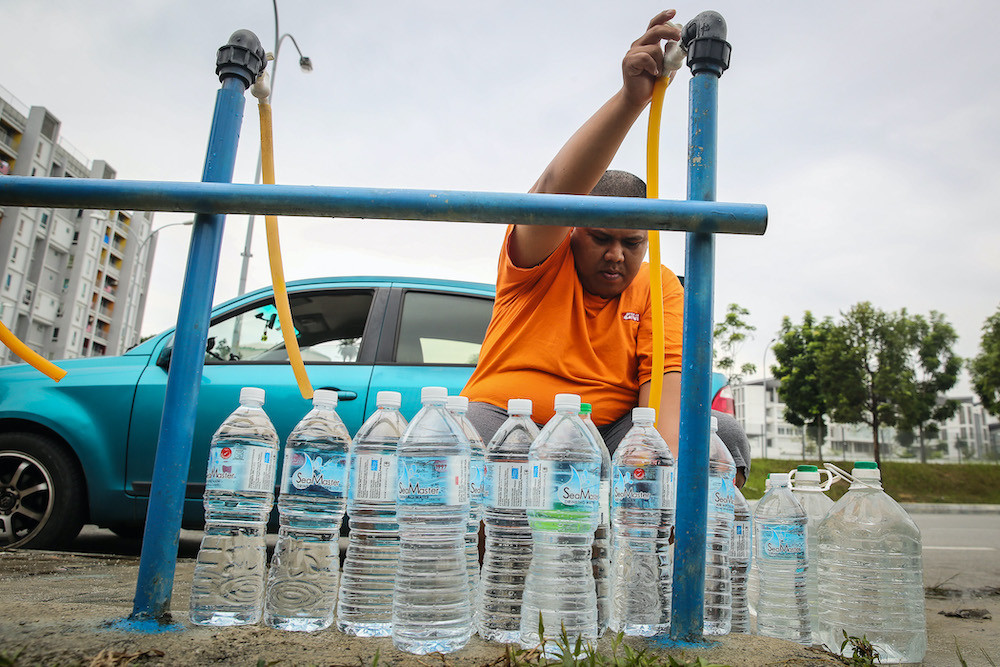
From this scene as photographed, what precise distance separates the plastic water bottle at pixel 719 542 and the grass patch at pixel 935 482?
1714cm

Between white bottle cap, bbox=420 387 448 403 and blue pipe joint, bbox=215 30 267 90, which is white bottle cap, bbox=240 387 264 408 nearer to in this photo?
white bottle cap, bbox=420 387 448 403

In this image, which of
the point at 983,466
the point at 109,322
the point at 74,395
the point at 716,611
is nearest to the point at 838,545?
the point at 716,611

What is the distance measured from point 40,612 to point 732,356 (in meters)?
33.9

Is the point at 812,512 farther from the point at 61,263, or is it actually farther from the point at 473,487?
the point at 61,263

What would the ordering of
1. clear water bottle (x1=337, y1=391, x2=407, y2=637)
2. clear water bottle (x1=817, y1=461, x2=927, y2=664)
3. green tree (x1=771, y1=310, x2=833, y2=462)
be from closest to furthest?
clear water bottle (x1=337, y1=391, x2=407, y2=637) → clear water bottle (x1=817, y1=461, x2=927, y2=664) → green tree (x1=771, y1=310, x2=833, y2=462)

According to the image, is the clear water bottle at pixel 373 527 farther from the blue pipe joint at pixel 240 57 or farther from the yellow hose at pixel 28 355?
the blue pipe joint at pixel 240 57

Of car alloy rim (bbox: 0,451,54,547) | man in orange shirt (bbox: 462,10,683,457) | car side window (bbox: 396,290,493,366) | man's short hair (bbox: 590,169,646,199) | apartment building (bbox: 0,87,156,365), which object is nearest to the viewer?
man in orange shirt (bbox: 462,10,683,457)

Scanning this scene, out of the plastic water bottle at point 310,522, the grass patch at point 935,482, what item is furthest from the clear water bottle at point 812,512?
the grass patch at point 935,482

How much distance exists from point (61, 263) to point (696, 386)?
228 feet

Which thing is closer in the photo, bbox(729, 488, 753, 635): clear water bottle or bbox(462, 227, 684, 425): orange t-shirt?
bbox(729, 488, 753, 635): clear water bottle

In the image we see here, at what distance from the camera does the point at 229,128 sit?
188 cm

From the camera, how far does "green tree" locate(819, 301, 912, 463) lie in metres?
31.6

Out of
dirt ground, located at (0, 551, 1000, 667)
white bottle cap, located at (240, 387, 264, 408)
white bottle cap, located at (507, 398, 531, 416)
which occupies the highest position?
white bottle cap, located at (507, 398, 531, 416)

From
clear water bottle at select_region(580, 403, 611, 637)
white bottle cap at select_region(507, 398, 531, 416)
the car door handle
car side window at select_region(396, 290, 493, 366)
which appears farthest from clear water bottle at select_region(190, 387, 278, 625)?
car side window at select_region(396, 290, 493, 366)
